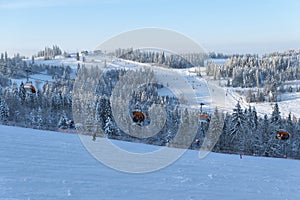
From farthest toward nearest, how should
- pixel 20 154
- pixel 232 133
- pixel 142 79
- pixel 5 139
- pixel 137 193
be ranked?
pixel 232 133
pixel 5 139
pixel 142 79
pixel 20 154
pixel 137 193

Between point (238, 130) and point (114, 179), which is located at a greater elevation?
point (114, 179)

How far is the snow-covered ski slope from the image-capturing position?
11.5 meters

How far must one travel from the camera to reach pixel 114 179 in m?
13.6

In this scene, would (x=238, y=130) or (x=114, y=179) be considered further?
(x=238, y=130)

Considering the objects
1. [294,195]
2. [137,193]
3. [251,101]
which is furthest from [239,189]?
[251,101]

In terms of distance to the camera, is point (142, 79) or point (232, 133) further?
point (232, 133)

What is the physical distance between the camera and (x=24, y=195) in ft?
33.8

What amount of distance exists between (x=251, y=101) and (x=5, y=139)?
178m

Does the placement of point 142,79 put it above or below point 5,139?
above

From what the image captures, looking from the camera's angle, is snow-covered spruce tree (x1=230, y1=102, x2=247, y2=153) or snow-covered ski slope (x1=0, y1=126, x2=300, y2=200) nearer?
snow-covered ski slope (x1=0, y1=126, x2=300, y2=200)

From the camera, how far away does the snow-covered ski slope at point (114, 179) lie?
11461 millimetres

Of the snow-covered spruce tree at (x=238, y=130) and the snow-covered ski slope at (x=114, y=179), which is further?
Result: the snow-covered spruce tree at (x=238, y=130)

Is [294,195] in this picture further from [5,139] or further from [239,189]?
[5,139]

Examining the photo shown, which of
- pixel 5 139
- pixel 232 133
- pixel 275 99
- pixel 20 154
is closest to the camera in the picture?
pixel 20 154
